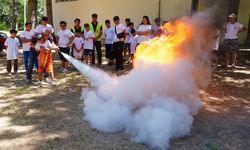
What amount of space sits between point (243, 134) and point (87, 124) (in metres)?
2.76

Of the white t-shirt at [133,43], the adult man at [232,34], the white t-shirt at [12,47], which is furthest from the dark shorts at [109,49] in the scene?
the adult man at [232,34]

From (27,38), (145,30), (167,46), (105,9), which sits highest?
(105,9)

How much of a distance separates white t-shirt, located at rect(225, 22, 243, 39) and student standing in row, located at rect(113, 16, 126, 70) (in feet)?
11.5

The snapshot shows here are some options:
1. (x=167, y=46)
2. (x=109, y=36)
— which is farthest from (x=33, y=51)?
(x=167, y=46)

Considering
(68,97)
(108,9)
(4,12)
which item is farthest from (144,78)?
(4,12)

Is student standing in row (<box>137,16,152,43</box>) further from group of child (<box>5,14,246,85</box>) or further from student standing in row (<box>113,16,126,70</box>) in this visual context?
student standing in row (<box>113,16,126,70</box>)

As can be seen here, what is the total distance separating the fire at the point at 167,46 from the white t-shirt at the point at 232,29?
523 cm

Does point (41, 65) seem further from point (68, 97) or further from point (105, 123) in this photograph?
point (105, 123)

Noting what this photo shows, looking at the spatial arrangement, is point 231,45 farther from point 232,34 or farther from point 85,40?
point 85,40

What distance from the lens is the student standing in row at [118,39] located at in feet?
36.9

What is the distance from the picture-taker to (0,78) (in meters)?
10.8

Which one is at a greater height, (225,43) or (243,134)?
(225,43)

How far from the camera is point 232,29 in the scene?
11898 mm

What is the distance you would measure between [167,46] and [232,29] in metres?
5.78
